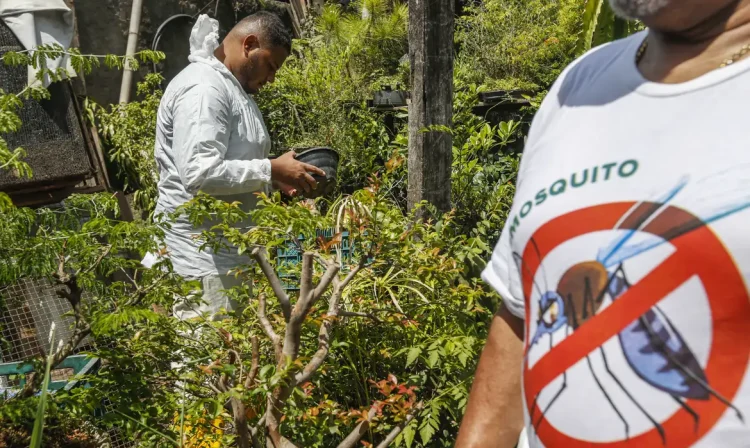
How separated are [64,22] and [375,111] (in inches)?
102

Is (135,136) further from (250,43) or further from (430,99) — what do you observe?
(430,99)

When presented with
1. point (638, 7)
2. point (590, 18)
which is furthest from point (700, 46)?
point (590, 18)

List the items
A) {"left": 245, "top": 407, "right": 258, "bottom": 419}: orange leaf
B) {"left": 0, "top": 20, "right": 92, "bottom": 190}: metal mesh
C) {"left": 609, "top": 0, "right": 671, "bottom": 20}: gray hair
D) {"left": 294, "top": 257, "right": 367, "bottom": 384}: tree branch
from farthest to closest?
1. {"left": 0, "top": 20, "right": 92, "bottom": 190}: metal mesh
2. {"left": 245, "top": 407, "right": 258, "bottom": 419}: orange leaf
3. {"left": 294, "top": 257, "right": 367, "bottom": 384}: tree branch
4. {"left": 609, "top": 0, "right": 671, "bottom": 20}: gray hair

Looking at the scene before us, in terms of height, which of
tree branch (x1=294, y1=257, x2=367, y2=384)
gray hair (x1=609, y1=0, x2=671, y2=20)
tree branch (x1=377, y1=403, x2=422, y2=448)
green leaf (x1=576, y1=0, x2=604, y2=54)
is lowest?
tree branch (x1=377, y1=403, x2=422, y2=448)

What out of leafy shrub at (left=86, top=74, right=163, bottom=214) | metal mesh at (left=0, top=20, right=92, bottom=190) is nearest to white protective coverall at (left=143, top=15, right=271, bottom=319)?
metal mesh at (left=0, top=20, right=92, bottom=190)

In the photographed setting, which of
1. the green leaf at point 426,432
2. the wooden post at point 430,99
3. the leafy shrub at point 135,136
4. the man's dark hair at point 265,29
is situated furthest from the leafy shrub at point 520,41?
the green leaf at point 426,432

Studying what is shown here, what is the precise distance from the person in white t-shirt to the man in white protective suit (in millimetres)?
2066

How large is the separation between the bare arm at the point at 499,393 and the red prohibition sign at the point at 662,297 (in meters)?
0.19

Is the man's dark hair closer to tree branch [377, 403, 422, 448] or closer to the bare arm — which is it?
tree branch [377, 403, 422, 448]

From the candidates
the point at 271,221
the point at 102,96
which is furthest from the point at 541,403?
the point at 102,96

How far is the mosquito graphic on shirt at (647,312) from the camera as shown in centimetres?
92

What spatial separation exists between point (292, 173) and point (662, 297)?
2368 mm

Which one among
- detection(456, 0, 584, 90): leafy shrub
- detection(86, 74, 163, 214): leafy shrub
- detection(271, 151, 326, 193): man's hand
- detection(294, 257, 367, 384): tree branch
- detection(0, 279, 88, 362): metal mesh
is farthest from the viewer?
detection(456, 0, 584, 90): leafy shrub

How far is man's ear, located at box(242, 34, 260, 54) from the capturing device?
3.31m
